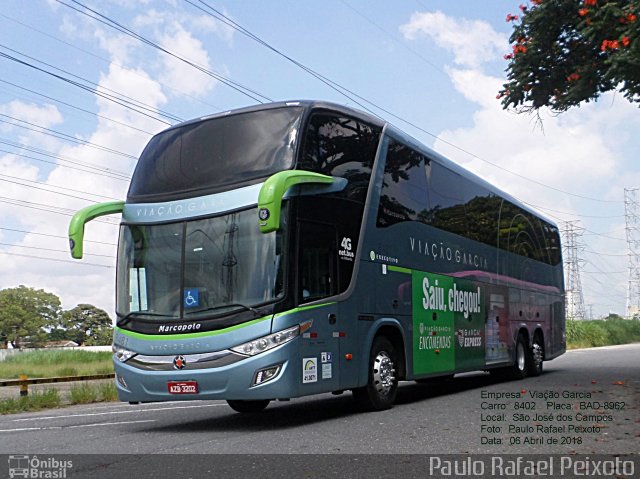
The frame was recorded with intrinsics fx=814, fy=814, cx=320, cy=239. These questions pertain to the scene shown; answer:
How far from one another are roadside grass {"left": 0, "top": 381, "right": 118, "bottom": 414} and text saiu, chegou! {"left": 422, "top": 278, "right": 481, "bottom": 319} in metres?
8.01

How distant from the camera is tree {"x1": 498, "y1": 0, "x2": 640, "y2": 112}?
12.9 meters

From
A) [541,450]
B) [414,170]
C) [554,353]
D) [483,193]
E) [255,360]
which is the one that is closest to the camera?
[541,450]

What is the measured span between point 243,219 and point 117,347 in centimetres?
255

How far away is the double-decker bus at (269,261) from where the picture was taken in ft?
32.5

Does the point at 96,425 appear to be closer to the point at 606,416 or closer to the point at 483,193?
the point at 606,416

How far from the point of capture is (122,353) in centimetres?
1078

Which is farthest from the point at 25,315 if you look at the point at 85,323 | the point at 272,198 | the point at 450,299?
the point at 272,198

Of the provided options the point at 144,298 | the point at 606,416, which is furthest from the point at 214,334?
the point at 606,416

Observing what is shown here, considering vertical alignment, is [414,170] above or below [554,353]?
above

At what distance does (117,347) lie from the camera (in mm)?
10898

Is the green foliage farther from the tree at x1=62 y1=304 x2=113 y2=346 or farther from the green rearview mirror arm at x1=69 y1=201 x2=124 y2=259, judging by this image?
the tree at x1=62 y1=304 x2=113 y2=346

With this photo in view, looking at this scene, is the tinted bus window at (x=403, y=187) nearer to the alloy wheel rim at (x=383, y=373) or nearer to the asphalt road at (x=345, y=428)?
the alloy wheel rim at (x=383, y=373)

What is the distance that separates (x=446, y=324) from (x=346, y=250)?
4.18 meters

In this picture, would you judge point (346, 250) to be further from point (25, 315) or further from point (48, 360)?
point (25, 315)
